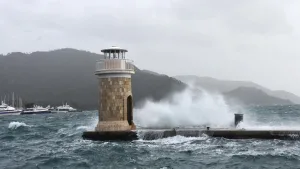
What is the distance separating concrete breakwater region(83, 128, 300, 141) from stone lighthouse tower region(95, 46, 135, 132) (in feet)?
2.75

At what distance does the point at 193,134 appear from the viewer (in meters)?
28.7

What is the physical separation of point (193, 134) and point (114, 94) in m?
5.81

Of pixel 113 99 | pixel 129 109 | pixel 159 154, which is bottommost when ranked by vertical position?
pixel 159 154

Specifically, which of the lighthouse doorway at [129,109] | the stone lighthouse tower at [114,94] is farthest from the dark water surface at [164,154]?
the lighthouse doorway at [129,109]

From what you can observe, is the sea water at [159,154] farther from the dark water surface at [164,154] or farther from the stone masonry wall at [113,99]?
the stone masonry wall at [113,99]

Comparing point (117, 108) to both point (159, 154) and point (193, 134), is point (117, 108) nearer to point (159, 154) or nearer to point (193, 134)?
point (193, 134)

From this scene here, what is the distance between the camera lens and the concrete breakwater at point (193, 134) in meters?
27.4

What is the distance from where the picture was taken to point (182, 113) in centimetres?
4338

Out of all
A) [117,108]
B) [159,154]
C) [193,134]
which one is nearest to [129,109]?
[117,108]

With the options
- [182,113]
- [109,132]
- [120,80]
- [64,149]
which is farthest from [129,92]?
[182,113]

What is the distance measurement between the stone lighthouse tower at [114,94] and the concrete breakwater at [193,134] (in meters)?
0.84

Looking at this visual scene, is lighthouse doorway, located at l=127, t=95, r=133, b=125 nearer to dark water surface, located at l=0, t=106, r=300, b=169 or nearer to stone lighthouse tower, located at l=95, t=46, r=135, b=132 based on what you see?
stone lighthouse tower, located at l=95, t=46, r=135, b=132

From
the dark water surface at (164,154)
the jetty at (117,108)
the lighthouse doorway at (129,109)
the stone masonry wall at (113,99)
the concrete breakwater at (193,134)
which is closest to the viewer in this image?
the dark water surface at (164,154)

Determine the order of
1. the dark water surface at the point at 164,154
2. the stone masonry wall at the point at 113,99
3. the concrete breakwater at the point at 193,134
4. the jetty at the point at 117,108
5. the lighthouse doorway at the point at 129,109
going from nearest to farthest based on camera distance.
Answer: the dark water surface at the point at 164,154 → the concrete breakwater at the point at 193,134 → the jetty at the point at 117,108 → the stone masonry wall at the point at 113,99 → the lighthouse doorway at the point at 129,109
